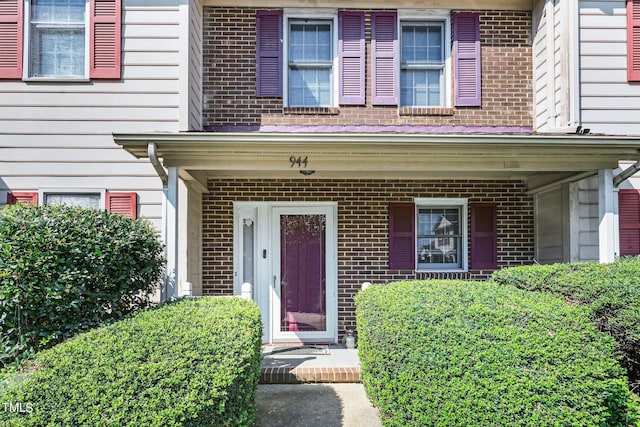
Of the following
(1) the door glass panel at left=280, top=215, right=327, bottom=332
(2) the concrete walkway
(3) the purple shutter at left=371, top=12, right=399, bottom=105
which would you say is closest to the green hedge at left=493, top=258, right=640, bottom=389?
(2) the concrete walkway

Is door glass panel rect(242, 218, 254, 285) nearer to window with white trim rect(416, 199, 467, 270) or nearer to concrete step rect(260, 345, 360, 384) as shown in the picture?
concrete step rect(260, 345, 360, 384)

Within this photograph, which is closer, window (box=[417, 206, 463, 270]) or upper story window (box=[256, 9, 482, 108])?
upper story window (box=[256, 9, 482, 108])

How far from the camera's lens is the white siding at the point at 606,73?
21.1ft

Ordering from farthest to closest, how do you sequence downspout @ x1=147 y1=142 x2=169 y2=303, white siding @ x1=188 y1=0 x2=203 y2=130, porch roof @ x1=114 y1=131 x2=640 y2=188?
white siding @ x1=188 y1=0 x2=203 y2=130 → porch roof @ x1=114 y1=131 x2=640 y2=188 → downspout @ x1=147 y1=142 x2=169 y2=303

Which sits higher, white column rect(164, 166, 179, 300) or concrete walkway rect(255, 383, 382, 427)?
white column rect(164, 166, 179, 300)

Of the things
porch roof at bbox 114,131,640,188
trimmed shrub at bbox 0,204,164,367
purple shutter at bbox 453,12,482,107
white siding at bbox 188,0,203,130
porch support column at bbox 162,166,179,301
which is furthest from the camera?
purple shutter at bbox 453,12,482,107

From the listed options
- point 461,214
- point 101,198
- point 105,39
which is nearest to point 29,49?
point 105,39

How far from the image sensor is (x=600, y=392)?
119 inches

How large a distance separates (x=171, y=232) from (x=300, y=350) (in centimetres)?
258

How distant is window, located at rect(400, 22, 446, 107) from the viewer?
7258 millimetres

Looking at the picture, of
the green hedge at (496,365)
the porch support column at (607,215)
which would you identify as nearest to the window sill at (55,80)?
the green hedge at (496,365)

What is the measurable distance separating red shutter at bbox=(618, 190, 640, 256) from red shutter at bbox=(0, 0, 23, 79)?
28.6 feet

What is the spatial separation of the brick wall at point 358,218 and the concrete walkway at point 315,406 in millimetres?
2056

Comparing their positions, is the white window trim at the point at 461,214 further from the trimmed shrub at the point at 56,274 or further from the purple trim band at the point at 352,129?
the trimmed shrub at the point at 56,274
